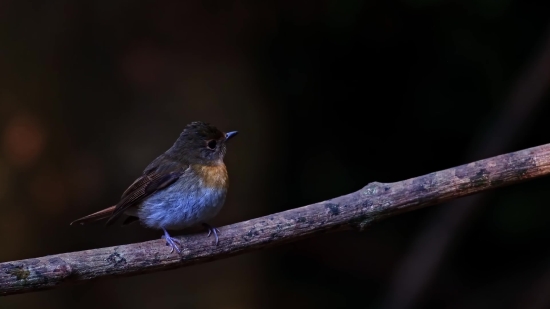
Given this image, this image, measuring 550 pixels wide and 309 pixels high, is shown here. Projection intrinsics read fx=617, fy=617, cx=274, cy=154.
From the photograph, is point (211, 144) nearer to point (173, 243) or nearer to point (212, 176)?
point (212, 176)

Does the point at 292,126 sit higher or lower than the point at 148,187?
lower

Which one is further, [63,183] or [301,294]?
[301,294]

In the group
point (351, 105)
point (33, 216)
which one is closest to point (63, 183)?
point (33, 216)

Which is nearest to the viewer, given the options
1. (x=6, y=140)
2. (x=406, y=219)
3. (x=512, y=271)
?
(x=6, y=140)

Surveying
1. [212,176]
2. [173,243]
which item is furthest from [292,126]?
[173,243]

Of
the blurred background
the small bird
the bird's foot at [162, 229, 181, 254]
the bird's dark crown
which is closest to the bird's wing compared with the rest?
the small bird

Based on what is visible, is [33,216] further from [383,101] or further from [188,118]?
[383,101]

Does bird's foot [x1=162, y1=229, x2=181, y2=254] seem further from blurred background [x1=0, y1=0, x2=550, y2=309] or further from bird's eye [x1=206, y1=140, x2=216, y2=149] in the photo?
blurred background [x1=0, y1=0, x2=550, y2=309]
